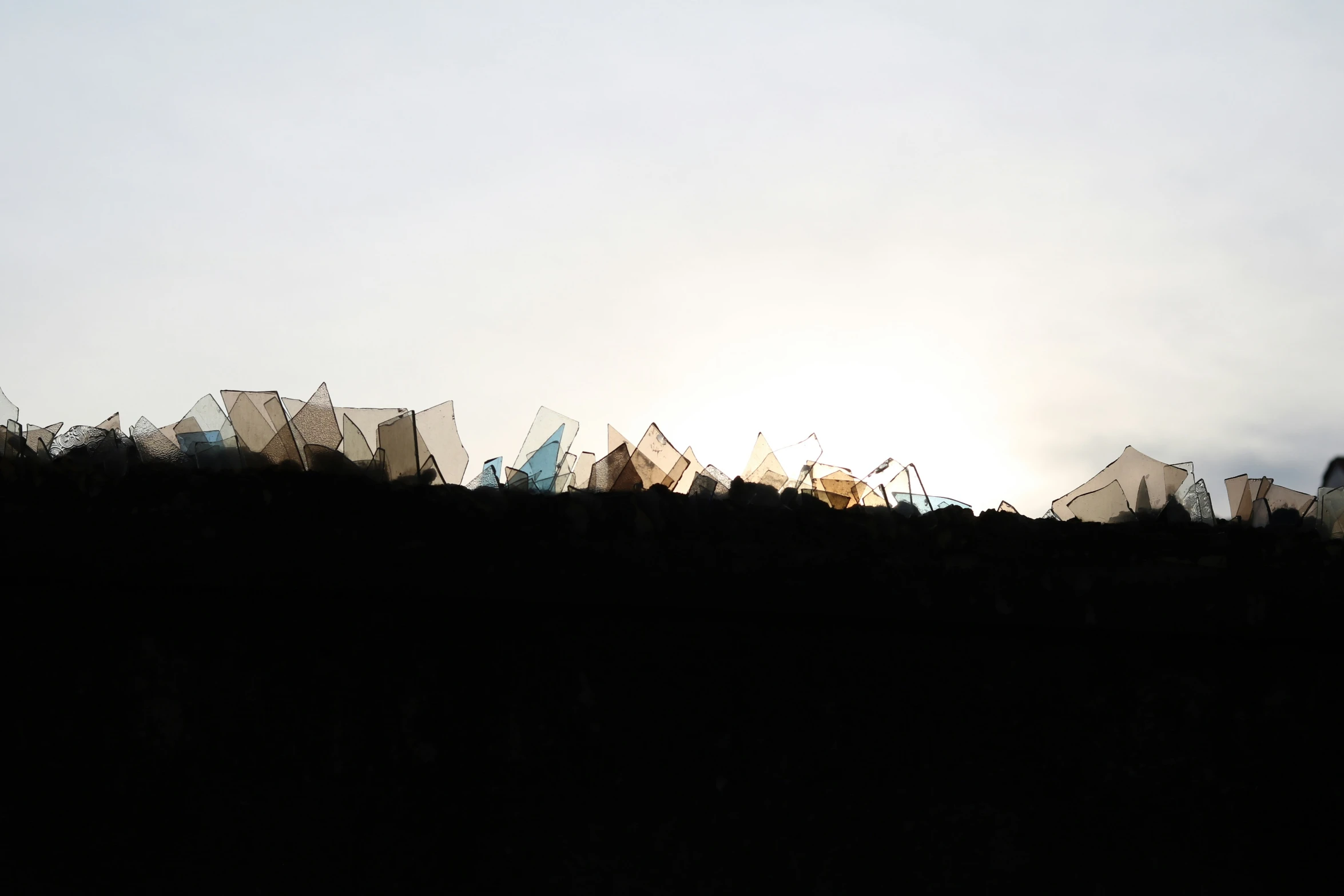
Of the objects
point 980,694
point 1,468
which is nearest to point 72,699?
point 1,468

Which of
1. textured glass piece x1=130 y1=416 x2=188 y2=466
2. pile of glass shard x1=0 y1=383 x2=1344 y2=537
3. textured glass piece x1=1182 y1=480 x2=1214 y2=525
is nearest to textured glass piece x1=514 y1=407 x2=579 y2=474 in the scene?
pile of glass shard x1=0 y1=383 x2=1344 y2=537

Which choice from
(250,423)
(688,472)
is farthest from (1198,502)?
(250,423)

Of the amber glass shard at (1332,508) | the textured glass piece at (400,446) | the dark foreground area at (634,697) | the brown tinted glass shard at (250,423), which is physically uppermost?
the brown tinted glass shard at (250,423)

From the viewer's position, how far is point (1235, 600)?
4.21 ft

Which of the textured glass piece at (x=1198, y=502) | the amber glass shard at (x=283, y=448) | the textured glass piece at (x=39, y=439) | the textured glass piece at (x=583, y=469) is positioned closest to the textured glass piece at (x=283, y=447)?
the amber glass shard at (x=283, y=448)

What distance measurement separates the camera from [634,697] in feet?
3.89

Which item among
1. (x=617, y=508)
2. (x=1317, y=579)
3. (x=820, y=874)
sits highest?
(x=617, y=508)

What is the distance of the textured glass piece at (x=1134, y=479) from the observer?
57.6 inches

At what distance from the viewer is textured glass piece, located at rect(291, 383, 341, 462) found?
1.32 metres

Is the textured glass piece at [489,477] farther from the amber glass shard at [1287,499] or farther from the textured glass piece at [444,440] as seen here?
the amber glass shard at [1287,499]

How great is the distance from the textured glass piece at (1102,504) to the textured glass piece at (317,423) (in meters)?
1.09

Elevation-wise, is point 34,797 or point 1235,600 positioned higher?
point 1235,600

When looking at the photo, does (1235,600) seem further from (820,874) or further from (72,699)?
(72,699)

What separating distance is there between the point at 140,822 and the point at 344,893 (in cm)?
26
